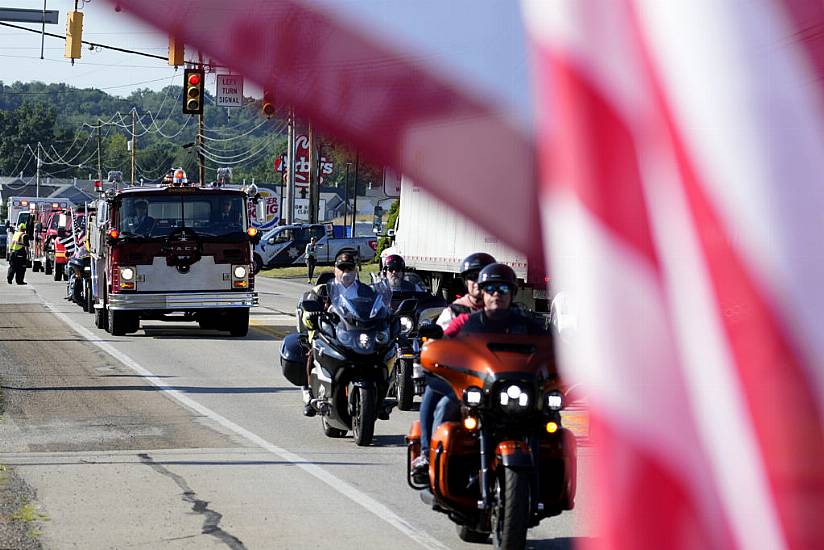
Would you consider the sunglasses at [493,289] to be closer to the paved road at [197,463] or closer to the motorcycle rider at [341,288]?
the paved road at [197,463]

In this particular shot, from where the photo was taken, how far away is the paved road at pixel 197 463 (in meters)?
8.14

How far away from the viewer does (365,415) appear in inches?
462

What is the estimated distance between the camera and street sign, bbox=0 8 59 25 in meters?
1.68

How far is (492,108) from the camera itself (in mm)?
1435

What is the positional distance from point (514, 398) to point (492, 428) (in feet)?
0.76

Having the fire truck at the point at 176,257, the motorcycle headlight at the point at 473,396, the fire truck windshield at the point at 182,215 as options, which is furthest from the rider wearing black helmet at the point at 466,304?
the fire truck at the point at 176,257

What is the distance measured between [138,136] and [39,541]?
5628mm

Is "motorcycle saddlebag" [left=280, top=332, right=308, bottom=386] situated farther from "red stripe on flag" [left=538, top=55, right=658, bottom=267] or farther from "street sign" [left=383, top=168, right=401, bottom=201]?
"red stripe on flag" [left=538, top=55, right=658, bottom=267]

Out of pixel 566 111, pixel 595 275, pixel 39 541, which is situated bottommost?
pixel 39 541

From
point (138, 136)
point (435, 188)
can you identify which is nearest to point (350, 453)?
point (138, 136)

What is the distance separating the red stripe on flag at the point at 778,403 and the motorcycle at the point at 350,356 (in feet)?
34.5

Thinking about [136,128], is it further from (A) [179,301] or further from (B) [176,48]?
(A) [179,301]

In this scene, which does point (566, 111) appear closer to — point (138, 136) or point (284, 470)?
point (138, 136)

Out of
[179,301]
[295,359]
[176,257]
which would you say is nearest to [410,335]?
[295,359]
